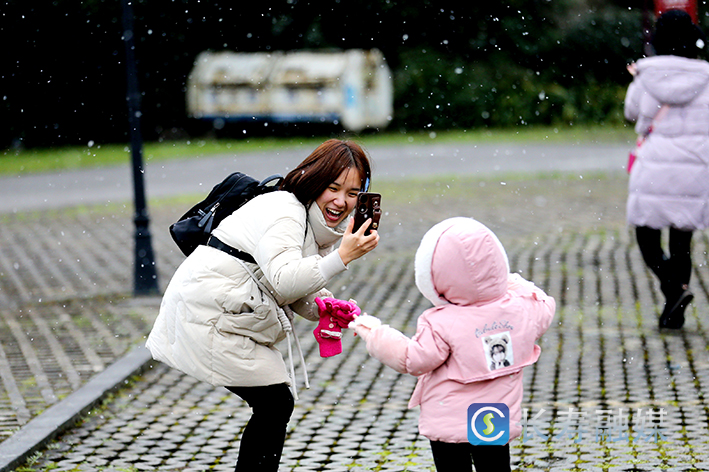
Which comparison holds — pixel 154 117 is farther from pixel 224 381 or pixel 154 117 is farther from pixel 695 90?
pixel 224 381

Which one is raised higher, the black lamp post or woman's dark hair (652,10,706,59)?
woman's dark hair (652,10,706,59)

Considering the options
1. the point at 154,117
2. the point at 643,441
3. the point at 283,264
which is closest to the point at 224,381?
the point at 283,264

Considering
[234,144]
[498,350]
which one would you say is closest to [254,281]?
[498,350]

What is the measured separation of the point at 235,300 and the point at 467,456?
1.02 metres

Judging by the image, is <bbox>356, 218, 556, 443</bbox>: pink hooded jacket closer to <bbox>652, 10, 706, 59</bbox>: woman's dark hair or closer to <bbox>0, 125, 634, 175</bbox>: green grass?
<bbox>652, 10, 706, 59</bbox>: woman's dark hair

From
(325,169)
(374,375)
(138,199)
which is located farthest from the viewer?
(138,199)

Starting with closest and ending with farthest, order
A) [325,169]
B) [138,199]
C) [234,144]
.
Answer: [325,169], [138,199], [234,144]

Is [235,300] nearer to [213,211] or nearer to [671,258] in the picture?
[213,211]

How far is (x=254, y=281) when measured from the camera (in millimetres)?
3732

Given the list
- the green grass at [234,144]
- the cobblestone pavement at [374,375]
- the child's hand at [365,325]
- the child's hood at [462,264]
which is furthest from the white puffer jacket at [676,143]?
the green grass at [234,144]

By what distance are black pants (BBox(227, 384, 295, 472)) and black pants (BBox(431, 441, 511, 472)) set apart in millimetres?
692

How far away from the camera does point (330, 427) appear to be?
5.38 metres

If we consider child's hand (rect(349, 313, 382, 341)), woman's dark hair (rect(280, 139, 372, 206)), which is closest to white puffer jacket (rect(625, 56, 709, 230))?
woman's dark hair (rect(280, 139, 372, 206))

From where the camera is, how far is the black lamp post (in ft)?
29.3
